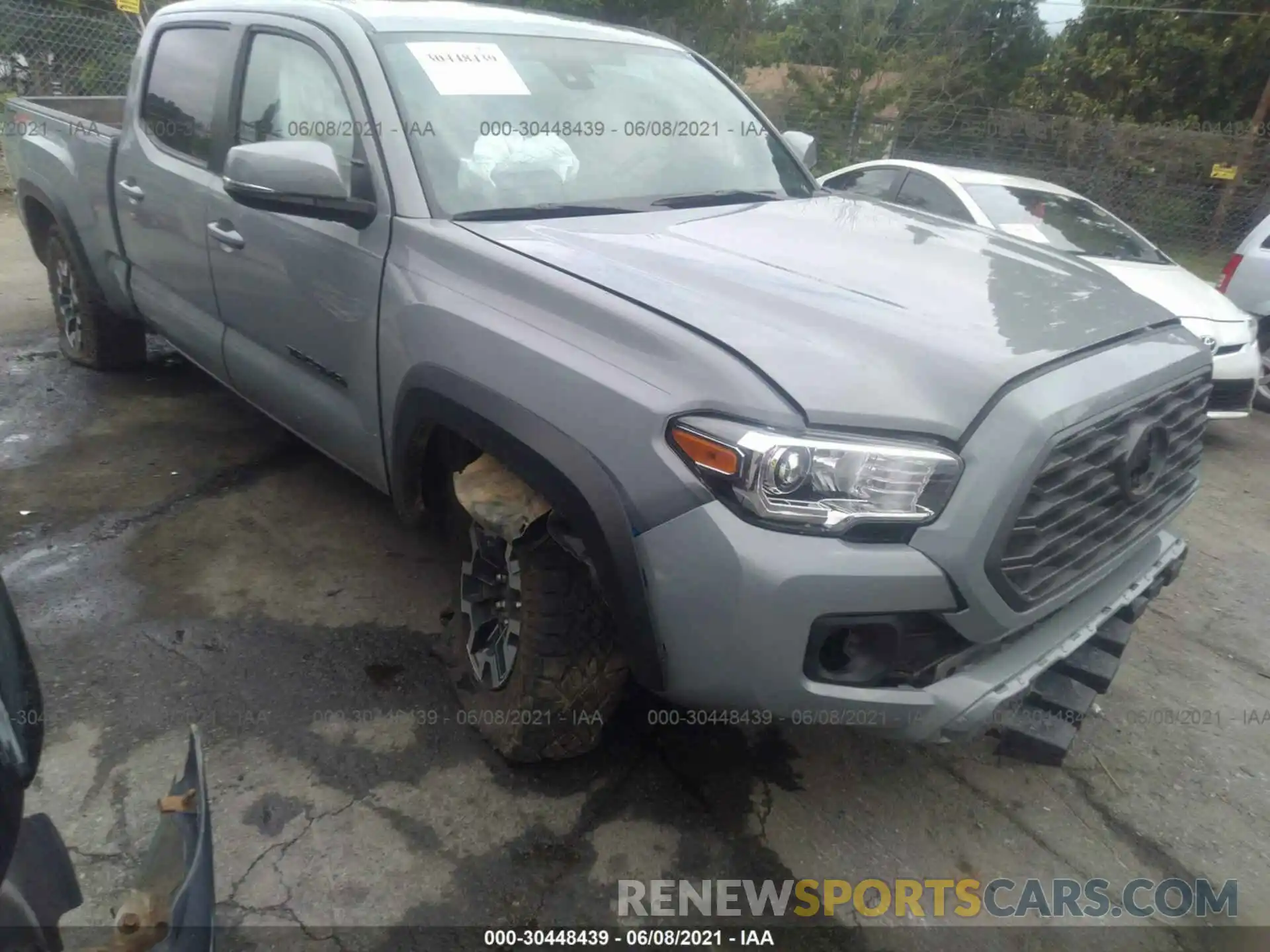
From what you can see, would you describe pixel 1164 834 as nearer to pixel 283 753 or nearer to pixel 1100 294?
pixel 1100 294

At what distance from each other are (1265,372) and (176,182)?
6931mm

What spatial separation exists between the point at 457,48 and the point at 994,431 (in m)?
2.06

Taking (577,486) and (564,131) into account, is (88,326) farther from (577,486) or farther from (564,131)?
(577,486)

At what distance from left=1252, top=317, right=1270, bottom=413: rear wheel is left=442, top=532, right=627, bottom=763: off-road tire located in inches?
237

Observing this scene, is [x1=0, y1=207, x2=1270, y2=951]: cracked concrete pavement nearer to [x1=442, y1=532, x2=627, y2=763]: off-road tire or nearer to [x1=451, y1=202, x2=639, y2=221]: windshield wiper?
[x1=442, y1=532, x2=627, y2=763]: off-road tire

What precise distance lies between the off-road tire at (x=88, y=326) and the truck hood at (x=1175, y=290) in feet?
18.2

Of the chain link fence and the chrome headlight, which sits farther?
the chain link fence

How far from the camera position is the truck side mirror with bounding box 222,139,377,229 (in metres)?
2.50

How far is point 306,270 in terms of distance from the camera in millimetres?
2961

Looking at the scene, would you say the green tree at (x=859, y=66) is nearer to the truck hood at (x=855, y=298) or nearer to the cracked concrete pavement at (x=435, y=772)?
the cracked concrete pavement at (x=435, y=772)

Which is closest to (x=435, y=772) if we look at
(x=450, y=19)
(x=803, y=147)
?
(x=450, y=19)

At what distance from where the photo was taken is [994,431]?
74.3 inches

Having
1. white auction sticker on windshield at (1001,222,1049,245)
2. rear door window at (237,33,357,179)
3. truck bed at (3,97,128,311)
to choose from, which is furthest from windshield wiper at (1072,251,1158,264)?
truck bed at (3,97,128,311)

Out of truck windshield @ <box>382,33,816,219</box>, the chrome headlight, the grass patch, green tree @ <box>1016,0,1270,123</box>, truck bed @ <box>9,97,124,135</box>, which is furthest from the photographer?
green tree @ <box>1016,0,1270,123</box>
